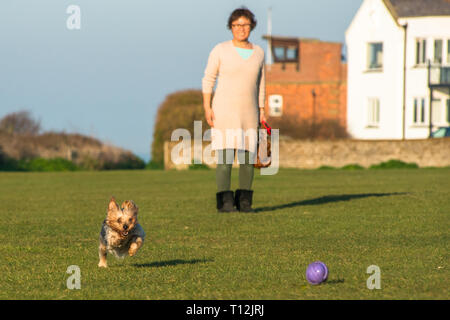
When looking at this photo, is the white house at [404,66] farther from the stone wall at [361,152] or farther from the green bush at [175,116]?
the stone wall at [361,152]

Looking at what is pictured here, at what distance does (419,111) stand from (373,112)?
2.68m

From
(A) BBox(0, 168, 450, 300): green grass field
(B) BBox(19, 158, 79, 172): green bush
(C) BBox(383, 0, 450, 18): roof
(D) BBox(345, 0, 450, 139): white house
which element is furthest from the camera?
(C) BBox(383, 0, 450, 18): roof

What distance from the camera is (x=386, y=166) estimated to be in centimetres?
3005

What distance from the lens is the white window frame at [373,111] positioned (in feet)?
138

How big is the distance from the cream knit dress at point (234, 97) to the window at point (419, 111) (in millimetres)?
31404

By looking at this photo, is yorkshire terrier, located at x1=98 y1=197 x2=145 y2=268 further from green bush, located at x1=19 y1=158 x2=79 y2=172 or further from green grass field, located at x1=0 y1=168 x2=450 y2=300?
green bush, located at x1=19 y1=158 x2=79 y2=172

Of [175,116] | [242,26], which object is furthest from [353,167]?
[242,26]

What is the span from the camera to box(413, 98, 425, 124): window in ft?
132

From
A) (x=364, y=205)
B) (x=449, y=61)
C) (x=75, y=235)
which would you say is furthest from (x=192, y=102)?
(x=75, y=235)

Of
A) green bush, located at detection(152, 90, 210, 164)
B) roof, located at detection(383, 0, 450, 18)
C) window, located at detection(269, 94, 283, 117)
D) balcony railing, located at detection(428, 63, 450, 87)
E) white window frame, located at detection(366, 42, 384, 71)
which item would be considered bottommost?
green bush, located at detection(152, 90, 210, 164)

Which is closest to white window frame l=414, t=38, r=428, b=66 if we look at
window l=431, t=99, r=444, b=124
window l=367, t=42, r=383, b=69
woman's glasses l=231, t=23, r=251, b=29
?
window l=367, t=42, r=383, b=69

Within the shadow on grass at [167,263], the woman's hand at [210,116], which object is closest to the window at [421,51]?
the woman's hand at [210,116]

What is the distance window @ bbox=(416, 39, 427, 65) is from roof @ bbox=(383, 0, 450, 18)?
136cm

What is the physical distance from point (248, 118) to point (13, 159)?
24.3 m
